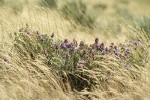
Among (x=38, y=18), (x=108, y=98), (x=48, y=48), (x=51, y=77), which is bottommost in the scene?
(x=108, y=98)

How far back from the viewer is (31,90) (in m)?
5.80

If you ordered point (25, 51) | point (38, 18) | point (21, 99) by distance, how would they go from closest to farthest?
1. point (21, 99)
2. point (25, 51)
3. point (38, 18)

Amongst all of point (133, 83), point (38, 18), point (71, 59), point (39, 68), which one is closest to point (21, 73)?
point (39, 68)

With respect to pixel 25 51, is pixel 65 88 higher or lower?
lower

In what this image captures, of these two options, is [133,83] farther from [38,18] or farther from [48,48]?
[38,18]

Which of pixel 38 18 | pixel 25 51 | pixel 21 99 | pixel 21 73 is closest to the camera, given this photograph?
pixel 21 99

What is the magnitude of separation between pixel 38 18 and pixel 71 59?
2.24 m

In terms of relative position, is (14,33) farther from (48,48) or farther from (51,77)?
(51,77)

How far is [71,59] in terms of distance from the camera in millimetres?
6367

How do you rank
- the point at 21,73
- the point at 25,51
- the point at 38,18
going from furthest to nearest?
the point at 38,18 → the point at 25,51 → the point at 21,73

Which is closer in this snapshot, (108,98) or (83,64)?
(108,98)

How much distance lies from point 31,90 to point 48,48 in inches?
38.7

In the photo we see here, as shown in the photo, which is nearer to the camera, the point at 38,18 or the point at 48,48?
the point at 48,48

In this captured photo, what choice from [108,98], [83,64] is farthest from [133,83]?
[83,64]
